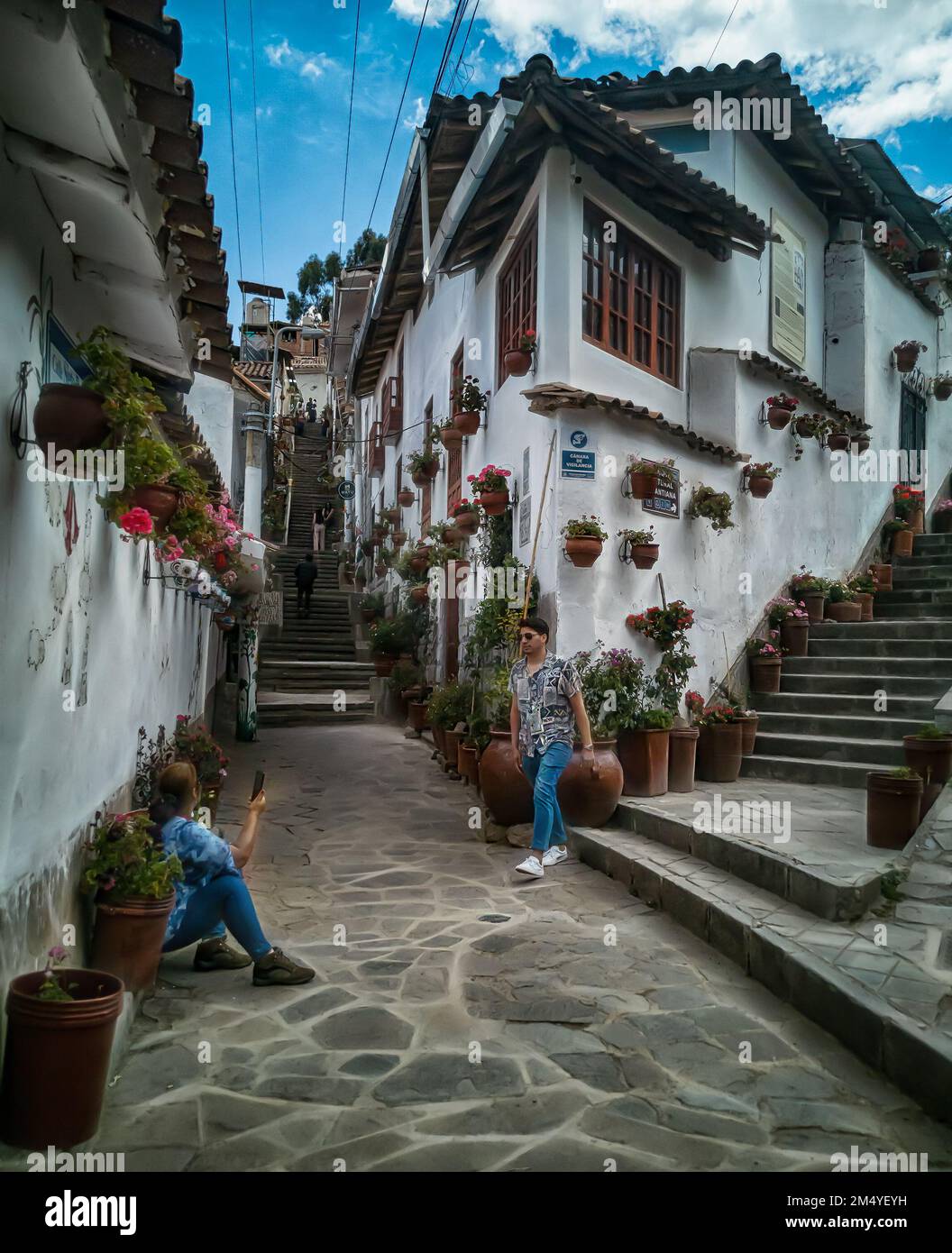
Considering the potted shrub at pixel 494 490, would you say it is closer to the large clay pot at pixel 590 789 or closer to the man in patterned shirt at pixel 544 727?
the man in patterned shirt at pixel 544 727

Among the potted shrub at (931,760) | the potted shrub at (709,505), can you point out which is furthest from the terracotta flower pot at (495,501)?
the potted shrub at (931,760)

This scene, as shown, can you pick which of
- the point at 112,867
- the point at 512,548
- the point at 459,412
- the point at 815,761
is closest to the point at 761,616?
the point at 815,761

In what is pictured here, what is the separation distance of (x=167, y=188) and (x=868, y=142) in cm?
1179

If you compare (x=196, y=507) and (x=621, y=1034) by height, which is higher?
(x=196, y=507)

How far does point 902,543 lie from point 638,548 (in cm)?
659

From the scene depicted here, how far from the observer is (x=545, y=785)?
6164 millimetres

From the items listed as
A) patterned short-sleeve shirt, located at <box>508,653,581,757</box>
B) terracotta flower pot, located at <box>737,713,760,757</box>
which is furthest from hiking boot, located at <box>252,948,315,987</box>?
terracotta flower pot, located at <box>737,713,760,757</box>

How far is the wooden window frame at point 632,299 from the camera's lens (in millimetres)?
8305

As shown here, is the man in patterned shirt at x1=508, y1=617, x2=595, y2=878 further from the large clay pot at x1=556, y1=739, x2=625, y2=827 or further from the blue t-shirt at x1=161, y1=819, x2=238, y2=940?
the blue t-shirt at x1=161, y1=819, x2=238, y2=940

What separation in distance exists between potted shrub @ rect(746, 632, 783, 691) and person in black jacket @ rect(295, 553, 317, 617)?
41.9 ft

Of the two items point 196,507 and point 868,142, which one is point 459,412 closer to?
point 196,507

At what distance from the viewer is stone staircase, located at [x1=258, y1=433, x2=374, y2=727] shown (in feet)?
49.0

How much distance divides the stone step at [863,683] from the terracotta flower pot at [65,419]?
804cm
